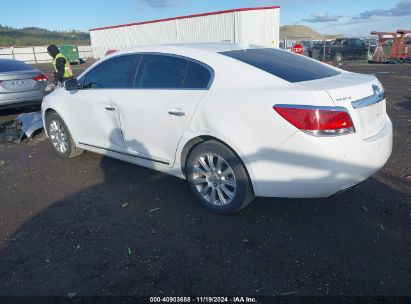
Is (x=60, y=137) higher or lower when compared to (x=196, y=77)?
lower

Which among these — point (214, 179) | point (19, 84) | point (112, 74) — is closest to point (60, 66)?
point (19, 84)

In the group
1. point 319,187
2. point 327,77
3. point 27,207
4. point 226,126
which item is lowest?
point 27,207

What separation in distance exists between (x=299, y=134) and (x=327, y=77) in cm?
96

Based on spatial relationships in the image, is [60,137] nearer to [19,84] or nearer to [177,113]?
[177,113]

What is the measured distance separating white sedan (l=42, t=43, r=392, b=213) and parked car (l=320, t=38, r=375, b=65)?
81.8ft

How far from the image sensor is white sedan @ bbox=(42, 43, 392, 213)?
9.56ft

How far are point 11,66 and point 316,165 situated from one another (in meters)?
8.13

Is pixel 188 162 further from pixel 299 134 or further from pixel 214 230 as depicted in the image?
pixel 299 134

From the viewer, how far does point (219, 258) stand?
2.97 m

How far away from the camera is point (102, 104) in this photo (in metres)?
4.45

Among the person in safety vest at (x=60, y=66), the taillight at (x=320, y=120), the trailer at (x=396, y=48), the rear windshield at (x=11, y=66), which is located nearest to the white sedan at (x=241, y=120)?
the taillight at (x=320, y=120)

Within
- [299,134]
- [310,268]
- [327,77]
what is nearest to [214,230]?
[310,268]

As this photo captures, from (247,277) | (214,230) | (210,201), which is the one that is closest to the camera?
(247,277)

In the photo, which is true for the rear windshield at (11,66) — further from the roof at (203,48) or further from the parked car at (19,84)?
the roof at (203,48)
